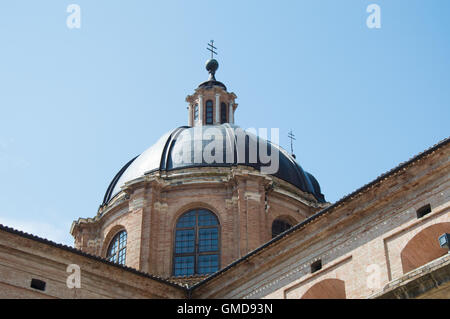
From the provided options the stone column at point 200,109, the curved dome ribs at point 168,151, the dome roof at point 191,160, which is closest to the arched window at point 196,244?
the dome roof at point 191,160

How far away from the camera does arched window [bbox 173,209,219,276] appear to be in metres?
30.7

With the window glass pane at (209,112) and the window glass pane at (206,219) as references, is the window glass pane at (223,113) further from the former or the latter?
the window glass pane at (206,219)

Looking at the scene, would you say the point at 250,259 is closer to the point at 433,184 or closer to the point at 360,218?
the point at 360,218

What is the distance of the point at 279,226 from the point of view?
32.5 meters

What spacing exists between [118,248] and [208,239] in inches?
150

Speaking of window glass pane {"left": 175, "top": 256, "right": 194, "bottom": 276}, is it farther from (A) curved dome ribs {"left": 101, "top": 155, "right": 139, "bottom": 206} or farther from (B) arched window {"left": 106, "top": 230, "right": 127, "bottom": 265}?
(A) curved dome ribs {"left": 101, "top": 155, "right": 139, "bottom": 206}

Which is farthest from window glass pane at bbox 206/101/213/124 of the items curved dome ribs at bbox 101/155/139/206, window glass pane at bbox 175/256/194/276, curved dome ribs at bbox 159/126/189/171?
window glass pane at bbox 175/256/194/276

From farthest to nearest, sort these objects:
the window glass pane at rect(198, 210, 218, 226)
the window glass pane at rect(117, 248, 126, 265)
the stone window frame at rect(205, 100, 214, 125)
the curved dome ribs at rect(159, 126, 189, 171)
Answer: the stone window frame at rect(205, 100, 214, 125) < the curved dome ribs at rect(159, 126, 189, 171) < the window glass pane at rect(117, 248, 126, 265) < the window glass pane at rect(198, 210, 218, 226)

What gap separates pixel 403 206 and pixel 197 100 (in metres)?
19.5

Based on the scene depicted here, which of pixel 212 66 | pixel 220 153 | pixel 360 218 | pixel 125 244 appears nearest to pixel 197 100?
pixel 212 66

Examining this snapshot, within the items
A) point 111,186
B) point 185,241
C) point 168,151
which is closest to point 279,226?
point 185,241

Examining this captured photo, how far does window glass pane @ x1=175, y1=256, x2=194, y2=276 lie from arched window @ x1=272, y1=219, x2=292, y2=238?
136 inches

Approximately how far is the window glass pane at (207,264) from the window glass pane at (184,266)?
0.96 feet

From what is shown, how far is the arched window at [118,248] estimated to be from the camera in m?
32.3
